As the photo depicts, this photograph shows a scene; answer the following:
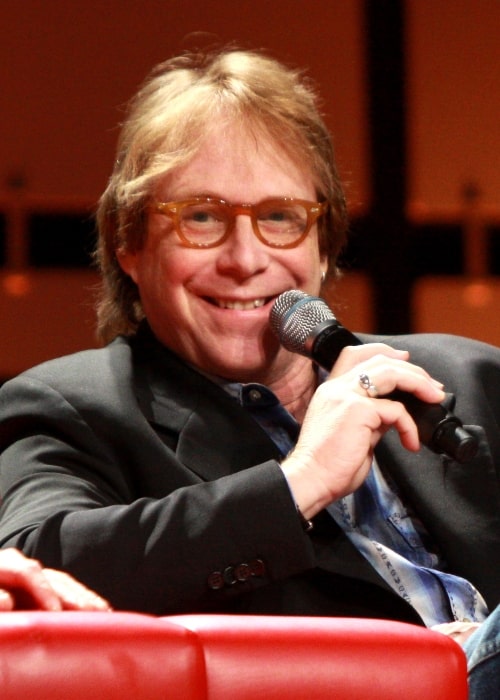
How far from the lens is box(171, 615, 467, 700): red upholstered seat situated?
3.13ft

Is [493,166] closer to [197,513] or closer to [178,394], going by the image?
[178,394]

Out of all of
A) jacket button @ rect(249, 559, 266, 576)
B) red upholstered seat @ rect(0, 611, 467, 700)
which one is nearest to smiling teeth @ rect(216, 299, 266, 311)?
jacket button @ rect(249, 559, 266, 576)

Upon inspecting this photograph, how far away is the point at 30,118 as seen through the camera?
3.69 m

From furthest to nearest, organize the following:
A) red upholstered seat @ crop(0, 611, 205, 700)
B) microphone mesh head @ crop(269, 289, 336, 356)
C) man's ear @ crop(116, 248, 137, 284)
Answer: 1. man's ear @ crop(116, 248, 137, 284)
2. microphone mesh head @ crop(269, 289, 336, 356)
3. red upholstered seat @ crop(0, 611, 205, 700)

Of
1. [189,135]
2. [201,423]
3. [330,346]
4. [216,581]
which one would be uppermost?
[189,135]

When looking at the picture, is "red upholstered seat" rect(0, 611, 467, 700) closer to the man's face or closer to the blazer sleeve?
the blazer sleeve

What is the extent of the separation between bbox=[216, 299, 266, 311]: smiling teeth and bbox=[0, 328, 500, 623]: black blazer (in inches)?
4.5

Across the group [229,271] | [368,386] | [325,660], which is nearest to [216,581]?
[368,386]

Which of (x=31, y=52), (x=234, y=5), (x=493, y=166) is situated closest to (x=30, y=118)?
(x=31, y=52)

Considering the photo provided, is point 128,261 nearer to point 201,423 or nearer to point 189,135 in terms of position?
point 189,135

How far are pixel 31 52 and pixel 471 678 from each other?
9.78 feet

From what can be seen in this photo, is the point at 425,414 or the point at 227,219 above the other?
the point at 227,219

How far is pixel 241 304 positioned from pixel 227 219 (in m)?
0.13

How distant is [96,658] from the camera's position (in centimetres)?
91
